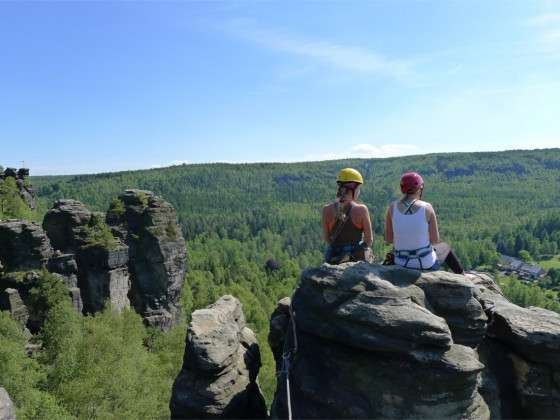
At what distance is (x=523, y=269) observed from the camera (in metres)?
184

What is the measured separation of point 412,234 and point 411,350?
3276mm

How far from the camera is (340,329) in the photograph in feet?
38.3

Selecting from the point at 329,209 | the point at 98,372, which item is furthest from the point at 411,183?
the point at 98,372

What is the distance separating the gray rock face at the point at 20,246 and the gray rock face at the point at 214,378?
3222 cm

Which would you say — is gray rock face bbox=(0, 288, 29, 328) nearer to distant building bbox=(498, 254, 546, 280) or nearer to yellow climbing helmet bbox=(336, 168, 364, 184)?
yellow climbing helmet bbox=(336, 168, 364, 184)

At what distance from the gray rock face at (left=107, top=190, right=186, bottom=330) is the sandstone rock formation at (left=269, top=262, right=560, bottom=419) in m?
43.9

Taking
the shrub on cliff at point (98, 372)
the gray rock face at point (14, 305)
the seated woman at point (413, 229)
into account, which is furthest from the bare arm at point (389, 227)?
the gray rock face at point (14, 305)

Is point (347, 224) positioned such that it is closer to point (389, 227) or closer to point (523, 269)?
point (389, 227)

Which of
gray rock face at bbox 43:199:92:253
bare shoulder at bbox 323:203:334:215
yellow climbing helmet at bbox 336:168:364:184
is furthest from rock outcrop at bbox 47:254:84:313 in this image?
yellow climbing helmet at bbox 336:168:364:184

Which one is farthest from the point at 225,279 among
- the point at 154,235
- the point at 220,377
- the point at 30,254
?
the point at 220,377

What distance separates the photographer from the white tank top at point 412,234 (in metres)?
12.1

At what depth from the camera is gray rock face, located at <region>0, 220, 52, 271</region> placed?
1565 inches

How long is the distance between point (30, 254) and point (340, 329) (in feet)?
126

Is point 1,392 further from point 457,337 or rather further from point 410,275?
point 457,337
